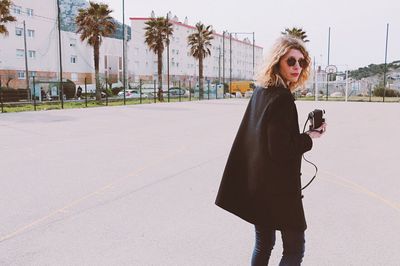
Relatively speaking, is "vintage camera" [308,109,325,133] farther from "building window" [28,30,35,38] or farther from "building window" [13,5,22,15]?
"building window" [28,30,35,38]

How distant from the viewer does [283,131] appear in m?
2.30

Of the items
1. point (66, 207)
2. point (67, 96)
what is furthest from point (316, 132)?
point (67, 96)

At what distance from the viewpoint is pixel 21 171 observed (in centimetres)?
736

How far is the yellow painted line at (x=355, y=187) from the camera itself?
214 inches

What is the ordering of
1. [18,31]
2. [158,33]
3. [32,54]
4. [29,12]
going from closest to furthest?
[158,33] → [18,31] → [32,54] → [29,12]

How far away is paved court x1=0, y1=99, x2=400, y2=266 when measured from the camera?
3.76m

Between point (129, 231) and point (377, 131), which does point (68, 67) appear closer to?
point (377, 131)

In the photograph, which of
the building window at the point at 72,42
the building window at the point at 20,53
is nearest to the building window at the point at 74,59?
the building window at the point at 72,42

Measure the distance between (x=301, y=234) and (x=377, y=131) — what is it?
12679mm

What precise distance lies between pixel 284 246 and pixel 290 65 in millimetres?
1091

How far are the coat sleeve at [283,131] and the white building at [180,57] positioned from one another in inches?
2402

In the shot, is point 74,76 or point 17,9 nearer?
point 17,9

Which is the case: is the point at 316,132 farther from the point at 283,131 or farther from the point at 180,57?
the point at 180,57

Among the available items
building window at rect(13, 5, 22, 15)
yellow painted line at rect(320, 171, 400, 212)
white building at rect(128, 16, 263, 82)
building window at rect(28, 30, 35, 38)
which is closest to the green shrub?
white building at rect(128, 16, 263, 82)
